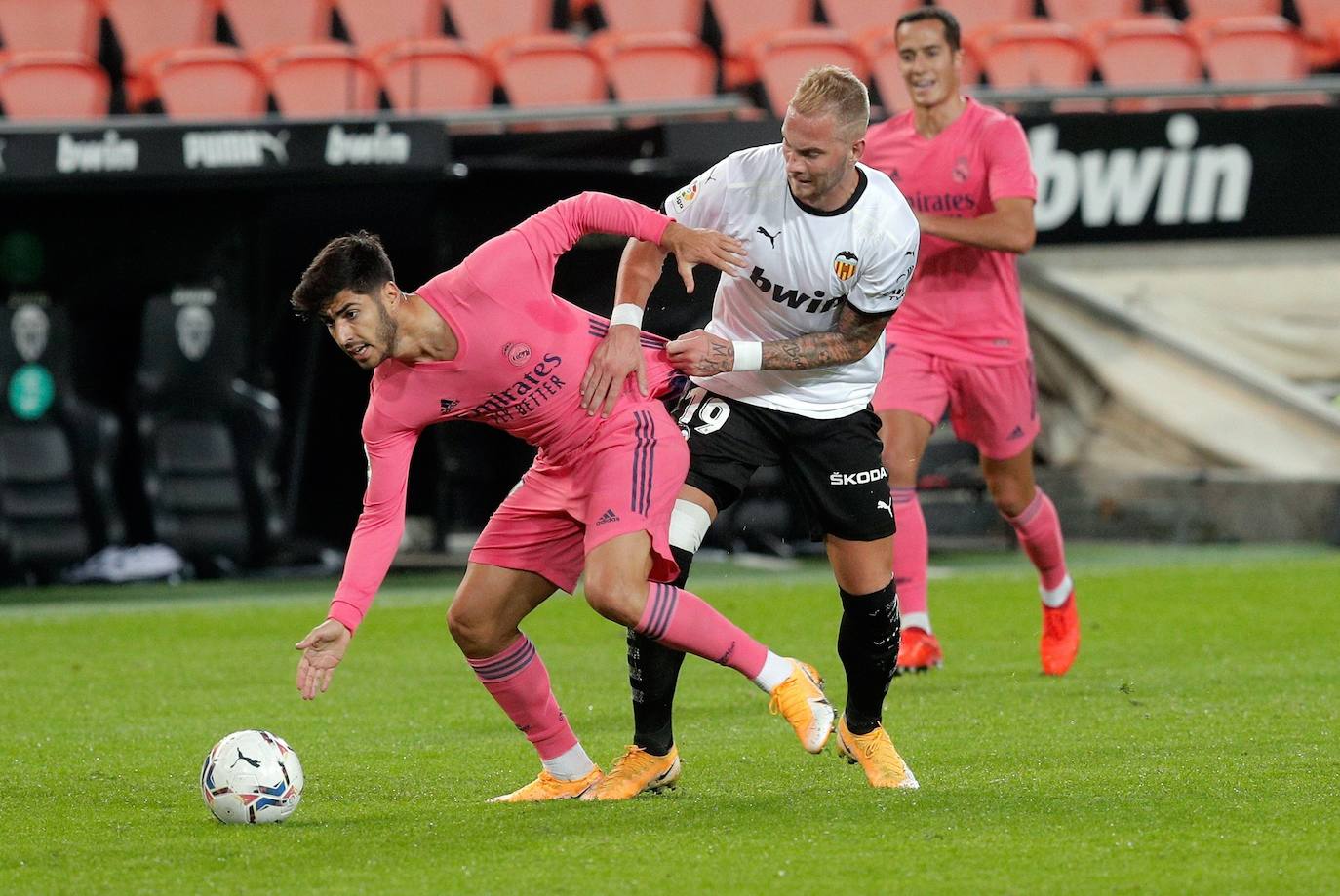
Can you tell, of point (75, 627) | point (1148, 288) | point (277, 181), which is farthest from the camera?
point (1148, 288)

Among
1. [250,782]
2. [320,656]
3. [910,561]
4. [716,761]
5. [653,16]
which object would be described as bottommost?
[910,561]

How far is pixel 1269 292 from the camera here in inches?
547

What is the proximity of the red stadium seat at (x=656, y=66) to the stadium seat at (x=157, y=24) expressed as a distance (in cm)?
253

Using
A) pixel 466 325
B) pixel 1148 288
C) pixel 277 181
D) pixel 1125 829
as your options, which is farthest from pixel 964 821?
pixel 1148 288

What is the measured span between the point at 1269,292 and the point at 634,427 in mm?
9375

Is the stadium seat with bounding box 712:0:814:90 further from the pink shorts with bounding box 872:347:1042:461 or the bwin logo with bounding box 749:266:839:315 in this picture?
the bwin logo with bounding box 749:266:839:315

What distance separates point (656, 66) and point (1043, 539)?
6.21 m

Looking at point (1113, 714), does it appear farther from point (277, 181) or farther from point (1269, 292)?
point (1269, 292)

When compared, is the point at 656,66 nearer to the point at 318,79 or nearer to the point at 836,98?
the point at 318,79

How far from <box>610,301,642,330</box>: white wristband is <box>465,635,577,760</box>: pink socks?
2.86 feet

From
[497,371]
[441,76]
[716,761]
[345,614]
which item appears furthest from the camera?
[441,76]

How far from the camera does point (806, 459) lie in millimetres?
5812

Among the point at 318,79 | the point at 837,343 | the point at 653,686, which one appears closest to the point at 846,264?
the point at 837,343

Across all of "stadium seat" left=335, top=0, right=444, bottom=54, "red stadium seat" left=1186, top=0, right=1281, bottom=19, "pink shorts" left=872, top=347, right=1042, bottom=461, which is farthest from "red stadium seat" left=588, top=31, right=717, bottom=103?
"pink shorts" left=872, top=347, right=1042, bottom=461
